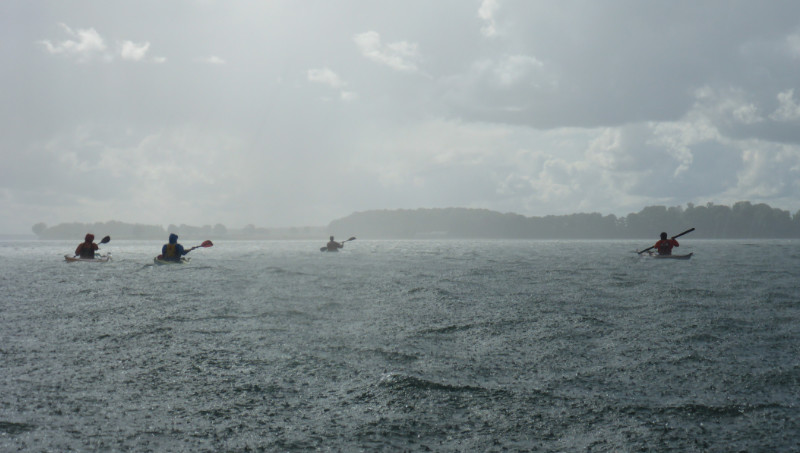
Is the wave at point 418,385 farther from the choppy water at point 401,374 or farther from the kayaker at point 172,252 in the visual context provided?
the kayaker at point 172,252

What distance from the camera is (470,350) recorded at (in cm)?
845

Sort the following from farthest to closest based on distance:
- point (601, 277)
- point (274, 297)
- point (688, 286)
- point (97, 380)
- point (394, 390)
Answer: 1. point (601, 277)
2. point (688, 286)
3. point (274, 297)
4. point (97, 380)
5. point (394, 390)

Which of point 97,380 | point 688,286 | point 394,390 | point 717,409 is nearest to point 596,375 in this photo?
point 717,409

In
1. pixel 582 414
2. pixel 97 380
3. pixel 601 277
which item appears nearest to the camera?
pixel 582 414

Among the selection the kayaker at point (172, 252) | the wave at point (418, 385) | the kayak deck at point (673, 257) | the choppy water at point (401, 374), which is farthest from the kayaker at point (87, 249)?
the kayak deck at point (673, 257)

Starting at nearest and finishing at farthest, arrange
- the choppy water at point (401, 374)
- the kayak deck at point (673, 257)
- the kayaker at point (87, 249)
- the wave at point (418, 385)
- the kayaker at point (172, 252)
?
1. the choppy water at point (401, 374)
2. the wave at point (418, 385)
3. the kayaker at point (172, 252)
4. the kayaker at point (87, 249)
5. the kayak deck at point (673, 257)

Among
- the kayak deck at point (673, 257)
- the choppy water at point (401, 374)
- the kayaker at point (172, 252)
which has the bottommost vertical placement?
the choppy water at point (401, 374)

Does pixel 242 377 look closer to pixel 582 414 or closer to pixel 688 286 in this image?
pixel 582 414

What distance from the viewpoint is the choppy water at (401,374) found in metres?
4.87

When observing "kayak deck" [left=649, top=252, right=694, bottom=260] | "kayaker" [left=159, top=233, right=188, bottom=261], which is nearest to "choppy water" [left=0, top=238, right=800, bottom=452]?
"kayaker" [left=159, top=233, right=188, bottom=261]

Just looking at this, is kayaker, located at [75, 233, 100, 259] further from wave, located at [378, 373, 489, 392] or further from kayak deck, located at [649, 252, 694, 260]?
kayak deck, located at [649, 252, 694, 260]

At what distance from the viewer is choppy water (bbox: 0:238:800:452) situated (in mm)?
4867

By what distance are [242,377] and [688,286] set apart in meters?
16.2

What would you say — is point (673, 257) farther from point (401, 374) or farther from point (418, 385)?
point (418, 385)
